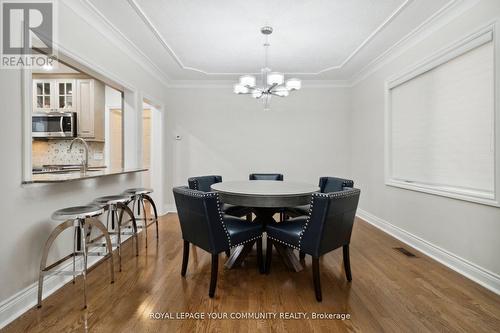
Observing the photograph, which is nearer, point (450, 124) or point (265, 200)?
point (265, 200)

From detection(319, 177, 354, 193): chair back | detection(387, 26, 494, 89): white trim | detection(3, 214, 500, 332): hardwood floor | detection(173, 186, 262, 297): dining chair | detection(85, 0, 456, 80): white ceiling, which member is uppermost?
detection(85, 0, 456, 80): white ceiling

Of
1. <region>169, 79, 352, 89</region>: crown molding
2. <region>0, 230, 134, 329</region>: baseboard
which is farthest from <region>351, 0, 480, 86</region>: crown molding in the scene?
<region>0, 230, 134, 329</region>: baseboard

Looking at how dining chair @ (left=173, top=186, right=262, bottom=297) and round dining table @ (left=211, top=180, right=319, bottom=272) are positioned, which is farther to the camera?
round dining table @ (left=211, top=180, right=319, bottom=272)

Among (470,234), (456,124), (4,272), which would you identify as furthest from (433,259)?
(4,272)

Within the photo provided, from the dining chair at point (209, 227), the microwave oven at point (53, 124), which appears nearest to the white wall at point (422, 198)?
the dining chair at point (209, 227)

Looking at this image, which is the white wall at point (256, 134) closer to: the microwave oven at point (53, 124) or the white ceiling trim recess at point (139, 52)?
the white ceiling trim recess at point (139, 52)

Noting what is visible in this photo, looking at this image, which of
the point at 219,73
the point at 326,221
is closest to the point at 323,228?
the point at 326,221

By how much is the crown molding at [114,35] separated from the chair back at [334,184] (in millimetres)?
3169

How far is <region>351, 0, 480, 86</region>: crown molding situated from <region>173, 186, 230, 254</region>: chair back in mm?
3020

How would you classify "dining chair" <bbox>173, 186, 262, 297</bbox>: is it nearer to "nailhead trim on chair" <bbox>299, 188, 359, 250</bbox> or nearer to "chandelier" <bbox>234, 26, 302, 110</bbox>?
"nailhead trim on chair" <bbox>299, 188, 359, 250</bbox>

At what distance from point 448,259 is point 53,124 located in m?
5.83

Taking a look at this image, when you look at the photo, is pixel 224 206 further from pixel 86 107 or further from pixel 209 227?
pixel 86 107

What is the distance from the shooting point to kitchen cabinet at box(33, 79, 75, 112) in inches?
171

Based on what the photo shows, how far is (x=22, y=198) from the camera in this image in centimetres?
188
